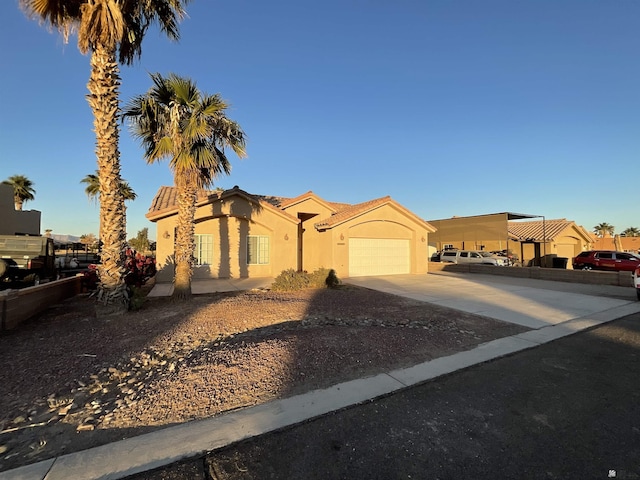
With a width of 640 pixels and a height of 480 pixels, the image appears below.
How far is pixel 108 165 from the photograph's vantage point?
7980 millimetres

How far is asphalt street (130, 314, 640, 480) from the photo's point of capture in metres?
2.72

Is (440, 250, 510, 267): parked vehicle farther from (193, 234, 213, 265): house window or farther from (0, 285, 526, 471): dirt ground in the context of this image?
(193, 234, 213, 265): house window

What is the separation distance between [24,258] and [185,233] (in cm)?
708

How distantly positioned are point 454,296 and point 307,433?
987 centimetres

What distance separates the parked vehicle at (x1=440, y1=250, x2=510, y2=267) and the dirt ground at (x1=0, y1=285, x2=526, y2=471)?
697 inches

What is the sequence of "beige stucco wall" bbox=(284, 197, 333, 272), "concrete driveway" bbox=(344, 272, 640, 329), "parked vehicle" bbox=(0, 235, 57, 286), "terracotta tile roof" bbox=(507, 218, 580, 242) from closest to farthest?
1. "concrete driveway" bbox=(344, 272, 640, 329)
2. "parked vehicle" bbox=(0, 235, 57, 286)
3. "beige stucco wall" bbox=(284, 197, 333, 272)
4. "terracotta tile roof" bbox=(507, 218, 580, 242)

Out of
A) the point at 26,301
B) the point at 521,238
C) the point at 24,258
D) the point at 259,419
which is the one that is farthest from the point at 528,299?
the point at 521,238

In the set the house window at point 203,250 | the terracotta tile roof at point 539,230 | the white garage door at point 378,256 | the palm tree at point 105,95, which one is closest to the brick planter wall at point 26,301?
the palm tree at point 105,95

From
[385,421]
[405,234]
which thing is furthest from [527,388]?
[405,234]

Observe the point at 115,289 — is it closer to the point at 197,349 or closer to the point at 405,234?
the point at 197,349

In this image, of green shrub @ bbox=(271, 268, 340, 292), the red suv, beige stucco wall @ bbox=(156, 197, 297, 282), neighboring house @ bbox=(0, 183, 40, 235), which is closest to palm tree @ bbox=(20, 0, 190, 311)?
green shrub @ bbox=(271, 268, 340, 292)

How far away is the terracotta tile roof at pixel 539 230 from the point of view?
29.7 meters

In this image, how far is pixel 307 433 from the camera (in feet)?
10.7

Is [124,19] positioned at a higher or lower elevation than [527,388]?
higher
